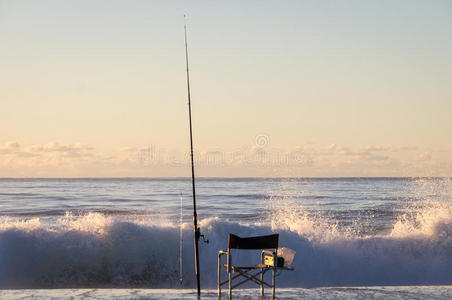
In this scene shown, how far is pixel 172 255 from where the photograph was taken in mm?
12336

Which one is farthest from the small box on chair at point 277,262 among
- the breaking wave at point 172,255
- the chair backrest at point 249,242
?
the breaking wave at point 172,255

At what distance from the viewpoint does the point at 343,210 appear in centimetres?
2480

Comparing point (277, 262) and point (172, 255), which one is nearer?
point (277, 262)

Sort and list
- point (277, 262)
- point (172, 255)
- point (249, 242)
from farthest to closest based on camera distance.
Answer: point (172, 255)
point (277, 262)
point (249, 242)

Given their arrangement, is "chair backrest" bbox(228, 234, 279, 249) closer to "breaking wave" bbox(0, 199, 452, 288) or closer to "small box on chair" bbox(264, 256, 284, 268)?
"small box on chair" bbox(264, 256, 284, 268)

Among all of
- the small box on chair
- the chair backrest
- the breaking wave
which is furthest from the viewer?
the breaking wave

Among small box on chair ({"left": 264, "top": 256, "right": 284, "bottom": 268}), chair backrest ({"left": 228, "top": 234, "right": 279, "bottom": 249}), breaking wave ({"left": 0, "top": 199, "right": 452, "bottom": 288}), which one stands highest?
chair backrest ({"left": 228, "top": 234, "right": 279, "bottom": 249})

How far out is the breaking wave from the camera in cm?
1165

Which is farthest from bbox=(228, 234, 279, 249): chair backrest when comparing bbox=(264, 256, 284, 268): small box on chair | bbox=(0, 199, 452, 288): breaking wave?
bbox=(0, 199, 452, 288): breaking wave

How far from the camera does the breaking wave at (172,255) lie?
1165 centimetres

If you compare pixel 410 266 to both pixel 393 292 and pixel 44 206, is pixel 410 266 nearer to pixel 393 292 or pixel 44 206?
pixel 393 292

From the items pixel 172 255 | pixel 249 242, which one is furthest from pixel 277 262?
pixel 172 255

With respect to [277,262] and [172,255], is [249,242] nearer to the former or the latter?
[277,262]

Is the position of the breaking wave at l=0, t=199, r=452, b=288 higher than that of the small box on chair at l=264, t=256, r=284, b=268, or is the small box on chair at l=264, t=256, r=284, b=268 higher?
the small box on chair at l=264, t=256, r=284, b=268
